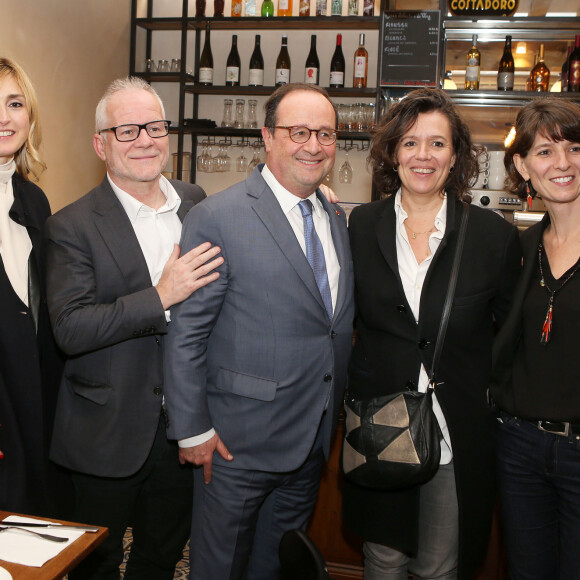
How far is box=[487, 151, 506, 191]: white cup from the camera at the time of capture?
3953 mm

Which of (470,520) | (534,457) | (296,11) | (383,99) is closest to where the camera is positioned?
(534,457)

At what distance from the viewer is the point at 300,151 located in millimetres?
1883

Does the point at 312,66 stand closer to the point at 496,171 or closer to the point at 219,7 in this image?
the point at 219,7

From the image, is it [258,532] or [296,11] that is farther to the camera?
[296,11]

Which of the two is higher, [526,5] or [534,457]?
[526,5]

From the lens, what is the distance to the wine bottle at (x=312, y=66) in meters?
4.97

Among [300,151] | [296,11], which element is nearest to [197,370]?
[300,151]

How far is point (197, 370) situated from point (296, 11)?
4154 millimetres

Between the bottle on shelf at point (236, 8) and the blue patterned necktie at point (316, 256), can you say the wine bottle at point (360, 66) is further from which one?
the blue patterned necktie at point (316, 256)

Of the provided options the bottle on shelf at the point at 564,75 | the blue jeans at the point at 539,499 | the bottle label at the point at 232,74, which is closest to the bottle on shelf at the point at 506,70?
the bottle on shelf at the point at 564,75

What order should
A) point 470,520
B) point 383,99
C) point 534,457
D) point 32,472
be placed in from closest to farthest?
point 534,457, point 470,520, point 32,472, point 383,99

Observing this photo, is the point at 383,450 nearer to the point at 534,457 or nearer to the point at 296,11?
the point at 534,457

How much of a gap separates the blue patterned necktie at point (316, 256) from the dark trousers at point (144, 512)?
2.12 feet

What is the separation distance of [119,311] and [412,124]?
100 centimetres
